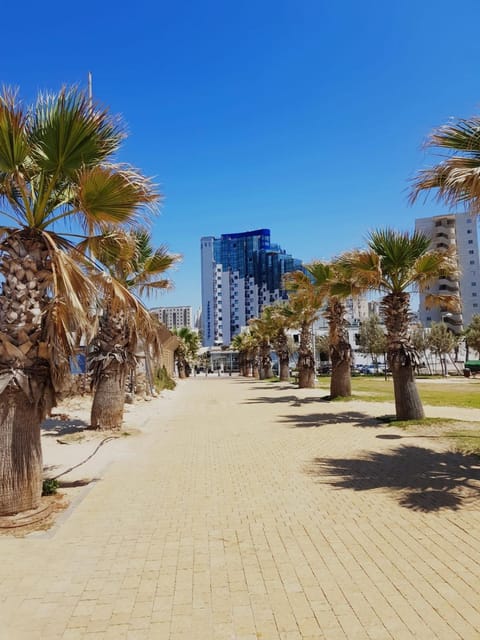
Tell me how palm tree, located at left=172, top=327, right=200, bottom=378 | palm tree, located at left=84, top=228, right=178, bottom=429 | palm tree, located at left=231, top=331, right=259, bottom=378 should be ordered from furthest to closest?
palm tree, located at left=231, top=331, right=259, bottom=378, palm tree, located at left=172, top=327, right=200, bottom=378, palm tree, located at left=84, top=228, right=178, bottom=429

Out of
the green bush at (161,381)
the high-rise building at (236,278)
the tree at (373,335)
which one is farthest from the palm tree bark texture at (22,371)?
the high-rise building at (236,278)

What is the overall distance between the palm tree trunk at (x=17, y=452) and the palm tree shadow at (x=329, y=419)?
8.83 m

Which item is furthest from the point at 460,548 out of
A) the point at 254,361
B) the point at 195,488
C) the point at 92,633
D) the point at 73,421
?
the point at 254,361

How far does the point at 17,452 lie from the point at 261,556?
340 cm

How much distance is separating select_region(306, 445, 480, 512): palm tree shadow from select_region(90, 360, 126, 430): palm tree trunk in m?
6.54

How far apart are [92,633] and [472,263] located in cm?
10705

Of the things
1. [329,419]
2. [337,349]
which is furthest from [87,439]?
[337,349]

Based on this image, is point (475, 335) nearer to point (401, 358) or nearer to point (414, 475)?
point (401, 358)

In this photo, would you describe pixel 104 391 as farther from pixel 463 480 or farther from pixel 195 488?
pixel 463 480

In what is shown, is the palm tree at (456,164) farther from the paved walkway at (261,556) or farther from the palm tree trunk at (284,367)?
the palm tree trunk at (284,367)

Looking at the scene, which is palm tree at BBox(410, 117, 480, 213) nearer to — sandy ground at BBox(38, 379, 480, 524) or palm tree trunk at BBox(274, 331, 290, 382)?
sandy ground at BBox(38, 379, 480, 524)

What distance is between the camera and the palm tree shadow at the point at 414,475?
6318mm

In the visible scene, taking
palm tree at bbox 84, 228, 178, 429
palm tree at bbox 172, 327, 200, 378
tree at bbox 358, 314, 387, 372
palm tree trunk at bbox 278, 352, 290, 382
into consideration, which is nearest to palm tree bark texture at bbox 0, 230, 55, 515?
palm tree at bbox 84, 228, 178, 429

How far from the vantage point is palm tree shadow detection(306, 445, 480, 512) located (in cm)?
632
